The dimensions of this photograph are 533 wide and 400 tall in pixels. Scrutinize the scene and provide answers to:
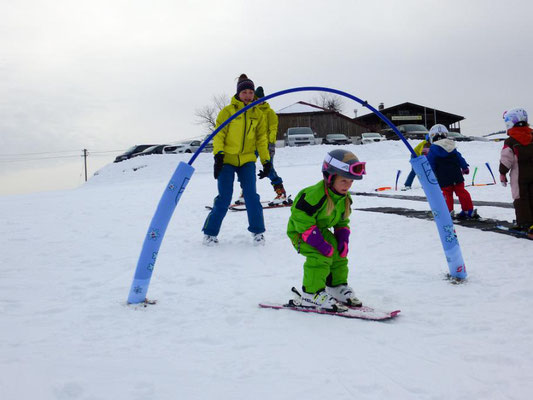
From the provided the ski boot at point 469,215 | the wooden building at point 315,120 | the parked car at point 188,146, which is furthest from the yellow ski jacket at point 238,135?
the wooden building at point 315,120

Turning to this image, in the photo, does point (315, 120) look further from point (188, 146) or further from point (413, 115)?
point (188, 146)

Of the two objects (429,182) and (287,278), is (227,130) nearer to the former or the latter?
(287,278)

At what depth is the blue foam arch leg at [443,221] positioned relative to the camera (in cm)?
403

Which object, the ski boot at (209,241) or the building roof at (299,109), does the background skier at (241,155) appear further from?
the building roof at (299,109)

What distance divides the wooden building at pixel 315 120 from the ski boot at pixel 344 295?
Answer: 125 feet

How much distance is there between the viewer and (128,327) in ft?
10.5

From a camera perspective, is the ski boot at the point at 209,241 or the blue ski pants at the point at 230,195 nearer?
the blue ski pants at the point at 230,195

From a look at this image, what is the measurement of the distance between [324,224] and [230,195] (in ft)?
8.27

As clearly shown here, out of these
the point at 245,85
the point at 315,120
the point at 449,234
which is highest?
the point at 315,120

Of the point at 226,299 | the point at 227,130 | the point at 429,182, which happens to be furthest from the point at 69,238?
the point at 429,182

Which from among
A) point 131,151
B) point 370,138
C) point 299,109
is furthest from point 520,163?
point 299,109

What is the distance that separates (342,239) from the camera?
369cm

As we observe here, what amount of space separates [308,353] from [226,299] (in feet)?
4.19

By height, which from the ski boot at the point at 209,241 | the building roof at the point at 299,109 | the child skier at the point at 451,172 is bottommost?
the ski boot at the point at 209,241
